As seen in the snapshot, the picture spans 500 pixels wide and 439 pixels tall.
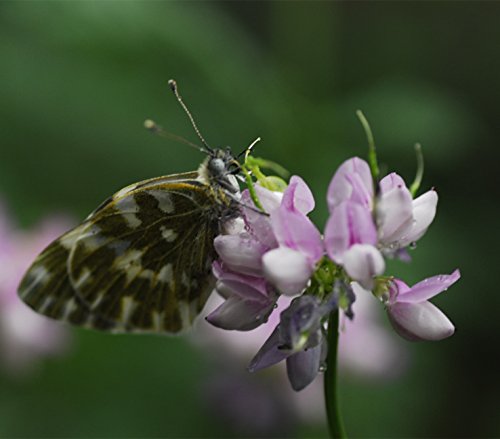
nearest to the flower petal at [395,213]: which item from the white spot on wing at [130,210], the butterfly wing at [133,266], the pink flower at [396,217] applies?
the pink flower at [396,217]

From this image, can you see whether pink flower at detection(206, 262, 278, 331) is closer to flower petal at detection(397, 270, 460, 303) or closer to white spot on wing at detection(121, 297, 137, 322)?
flower petal at detection(397, 270, 460, 303)

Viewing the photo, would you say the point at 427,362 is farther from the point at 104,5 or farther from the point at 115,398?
the point at 104,5

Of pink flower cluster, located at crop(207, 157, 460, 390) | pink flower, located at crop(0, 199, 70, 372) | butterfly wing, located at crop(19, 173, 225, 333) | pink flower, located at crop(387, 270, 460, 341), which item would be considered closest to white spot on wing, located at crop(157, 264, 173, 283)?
butterfly wing, located at crop(19, 173, 225, 333)

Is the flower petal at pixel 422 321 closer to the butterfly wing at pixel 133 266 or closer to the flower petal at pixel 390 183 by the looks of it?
the flower petal at pixel 390 183

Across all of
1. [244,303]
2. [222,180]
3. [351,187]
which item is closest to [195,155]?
[222,180]

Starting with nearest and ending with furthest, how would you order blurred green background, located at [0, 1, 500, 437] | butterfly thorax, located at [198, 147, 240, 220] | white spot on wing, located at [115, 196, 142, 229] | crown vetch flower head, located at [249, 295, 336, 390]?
1. crown vetch flower head, located at [249, 295, 336, 390]
2. butterfly thorax, located at [198, 147, 240, 220]
3. white spot on wing, located at [115, 196, 142, 229]
4. blurred green background, located at [0, 1, 500, 437]

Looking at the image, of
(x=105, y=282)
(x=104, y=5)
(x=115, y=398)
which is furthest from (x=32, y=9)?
(x=105, y=282)
